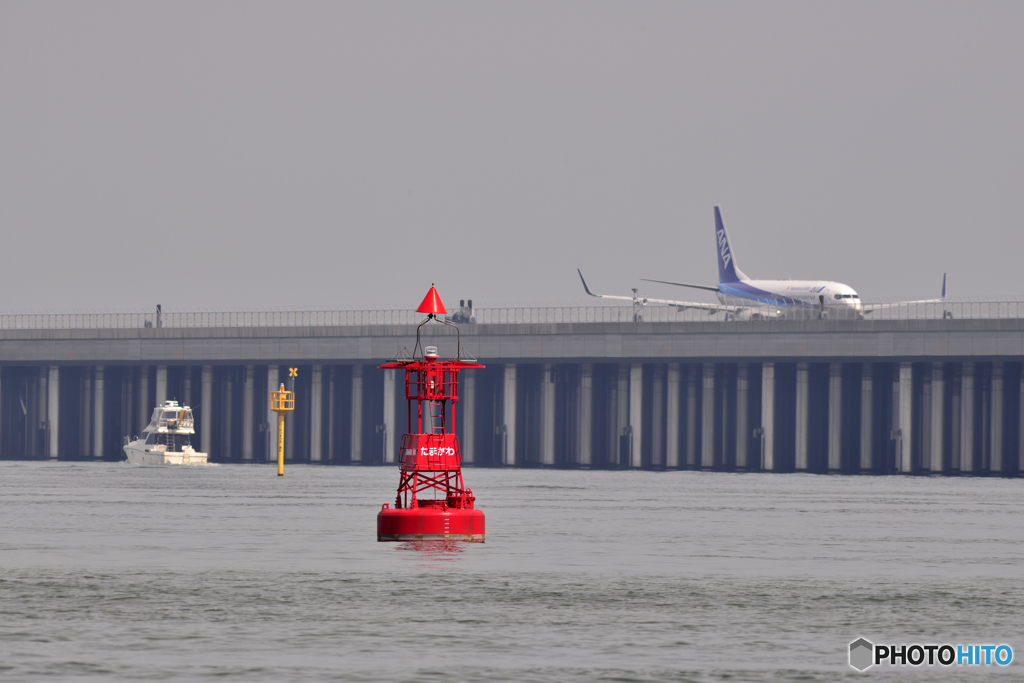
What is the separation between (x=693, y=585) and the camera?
157ft

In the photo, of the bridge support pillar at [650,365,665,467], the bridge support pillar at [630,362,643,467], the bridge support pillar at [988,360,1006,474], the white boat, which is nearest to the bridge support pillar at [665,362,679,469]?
the bridge support pillar at [650,365,665,467]

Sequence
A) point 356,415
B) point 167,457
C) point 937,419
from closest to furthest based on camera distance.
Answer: point 937,419 < point 167,457 < point 356,415

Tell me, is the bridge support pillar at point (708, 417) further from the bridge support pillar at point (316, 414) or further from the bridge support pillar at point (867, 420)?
the bridge support pillar at point (316, 414)

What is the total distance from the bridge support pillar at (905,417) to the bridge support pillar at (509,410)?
32.4m

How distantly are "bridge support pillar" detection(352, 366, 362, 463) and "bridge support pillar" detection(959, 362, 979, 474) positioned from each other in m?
51.5

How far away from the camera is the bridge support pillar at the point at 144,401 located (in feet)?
516

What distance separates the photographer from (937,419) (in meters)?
128

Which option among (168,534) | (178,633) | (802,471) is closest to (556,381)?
(802,471)

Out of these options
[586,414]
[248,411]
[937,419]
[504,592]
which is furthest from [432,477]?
[248,411]

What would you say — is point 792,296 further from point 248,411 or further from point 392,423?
point 248,411

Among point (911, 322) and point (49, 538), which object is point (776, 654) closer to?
point (49, 538)

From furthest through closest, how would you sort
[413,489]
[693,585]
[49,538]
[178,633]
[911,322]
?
[911,322] → [49,538] → [413,489] → [693,585] → [178,633]

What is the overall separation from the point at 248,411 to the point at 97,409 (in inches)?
606

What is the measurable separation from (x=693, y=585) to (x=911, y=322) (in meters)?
80.8
